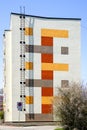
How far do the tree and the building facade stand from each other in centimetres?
1425

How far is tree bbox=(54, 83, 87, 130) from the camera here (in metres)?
39.7

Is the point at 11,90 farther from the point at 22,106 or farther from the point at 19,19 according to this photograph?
the point at 19,19

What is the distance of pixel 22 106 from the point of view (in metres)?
→ 55.7

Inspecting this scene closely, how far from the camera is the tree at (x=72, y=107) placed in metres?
39.7

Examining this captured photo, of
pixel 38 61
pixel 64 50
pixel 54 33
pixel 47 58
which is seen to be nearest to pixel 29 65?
pixel 38 61

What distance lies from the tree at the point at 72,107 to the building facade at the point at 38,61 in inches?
561

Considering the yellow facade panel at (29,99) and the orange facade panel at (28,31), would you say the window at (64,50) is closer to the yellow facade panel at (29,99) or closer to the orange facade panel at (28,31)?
the orange facade panel at (28,31)

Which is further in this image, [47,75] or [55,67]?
[55,67]

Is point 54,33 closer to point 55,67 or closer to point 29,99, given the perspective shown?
point 55,67

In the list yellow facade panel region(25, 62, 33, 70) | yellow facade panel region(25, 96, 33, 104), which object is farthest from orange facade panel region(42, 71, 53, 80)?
yellow facade panel region(25, 96, 33, 104)

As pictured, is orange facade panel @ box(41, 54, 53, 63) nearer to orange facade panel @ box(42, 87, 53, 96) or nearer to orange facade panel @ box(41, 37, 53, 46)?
orange facade panel @ box(41, 37, 53, 46)

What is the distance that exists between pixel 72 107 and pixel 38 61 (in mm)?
17965

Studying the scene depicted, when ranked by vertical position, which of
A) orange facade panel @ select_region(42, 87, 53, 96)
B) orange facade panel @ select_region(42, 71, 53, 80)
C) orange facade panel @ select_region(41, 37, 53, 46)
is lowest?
orange facade panel @ select_region(42, 87, 53, 96)

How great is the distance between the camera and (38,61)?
186ft
